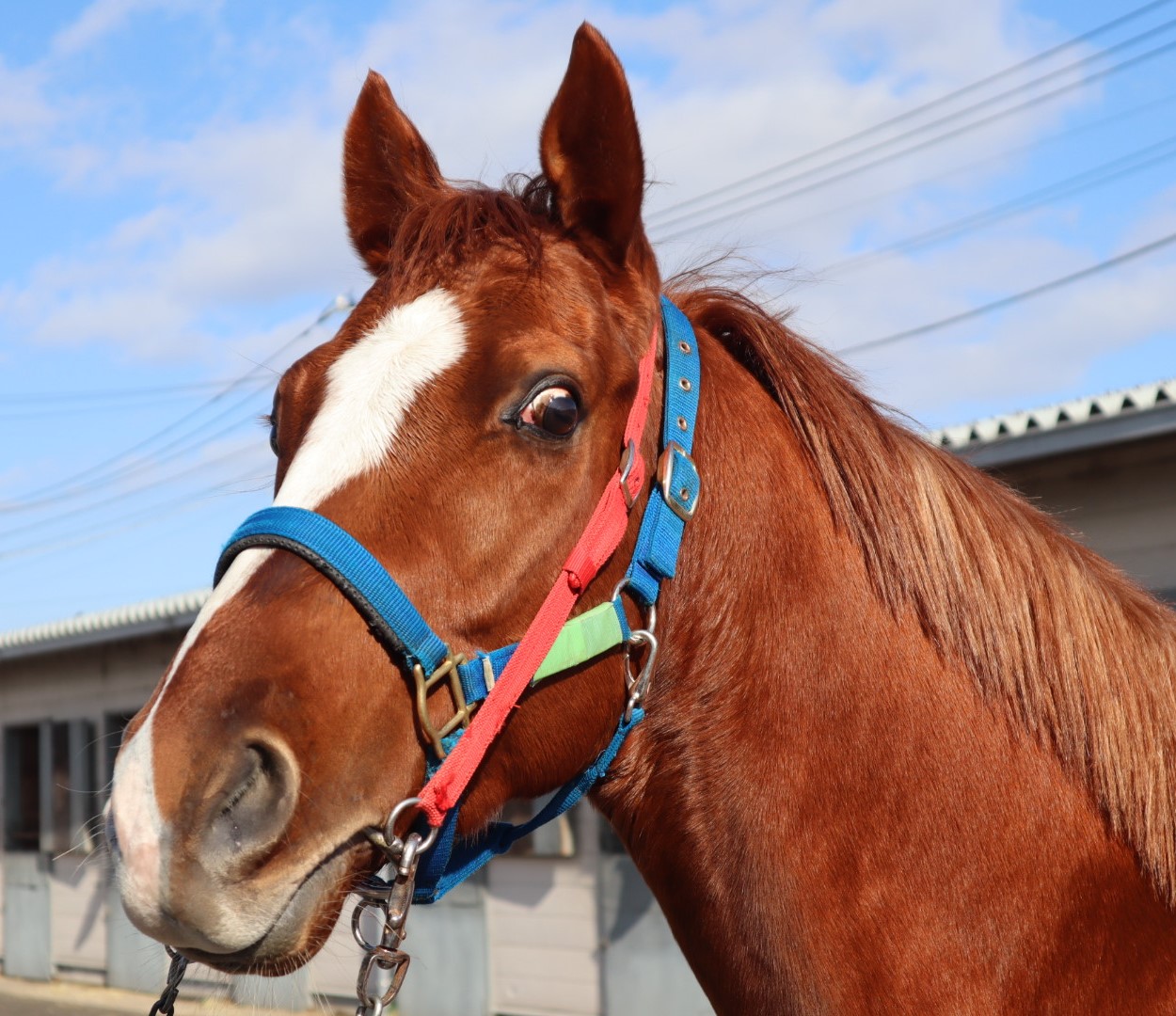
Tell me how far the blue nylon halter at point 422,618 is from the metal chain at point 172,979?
37 cm

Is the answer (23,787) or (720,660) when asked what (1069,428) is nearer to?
(720,660)

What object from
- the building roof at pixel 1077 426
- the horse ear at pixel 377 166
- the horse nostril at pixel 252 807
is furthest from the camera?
the building roof at pixel 1077 426

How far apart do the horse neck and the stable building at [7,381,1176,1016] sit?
680mm

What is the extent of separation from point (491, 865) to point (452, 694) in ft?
27.2

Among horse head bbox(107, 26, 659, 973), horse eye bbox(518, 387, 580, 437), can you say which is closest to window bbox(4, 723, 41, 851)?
horse head bbox(107, 26, 659, 973)

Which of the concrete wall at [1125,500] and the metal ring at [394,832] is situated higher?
the concrete wall at [1125,500]

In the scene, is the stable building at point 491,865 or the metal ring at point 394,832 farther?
the stable building at point 491,865

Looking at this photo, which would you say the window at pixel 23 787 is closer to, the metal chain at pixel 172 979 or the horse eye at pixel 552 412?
the metal chain at pixel 172 979

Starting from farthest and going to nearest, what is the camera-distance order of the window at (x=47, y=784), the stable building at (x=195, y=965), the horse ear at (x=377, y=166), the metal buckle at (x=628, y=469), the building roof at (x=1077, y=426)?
the window at (x=47, y=784), the stable building at (x=195, y=965), the building roof at (x=1077, y=426), the horse ear at (x=377, y=166), the metal buckle at (x=628, y=469)

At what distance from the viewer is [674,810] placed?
2.03 m

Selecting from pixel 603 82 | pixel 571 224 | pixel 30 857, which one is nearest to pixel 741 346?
pixel 571 224

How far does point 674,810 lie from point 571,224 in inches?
41.5

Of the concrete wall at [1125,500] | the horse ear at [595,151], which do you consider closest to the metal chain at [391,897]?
the horse ear at [595,151]

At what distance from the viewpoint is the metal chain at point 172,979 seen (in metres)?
1.74
